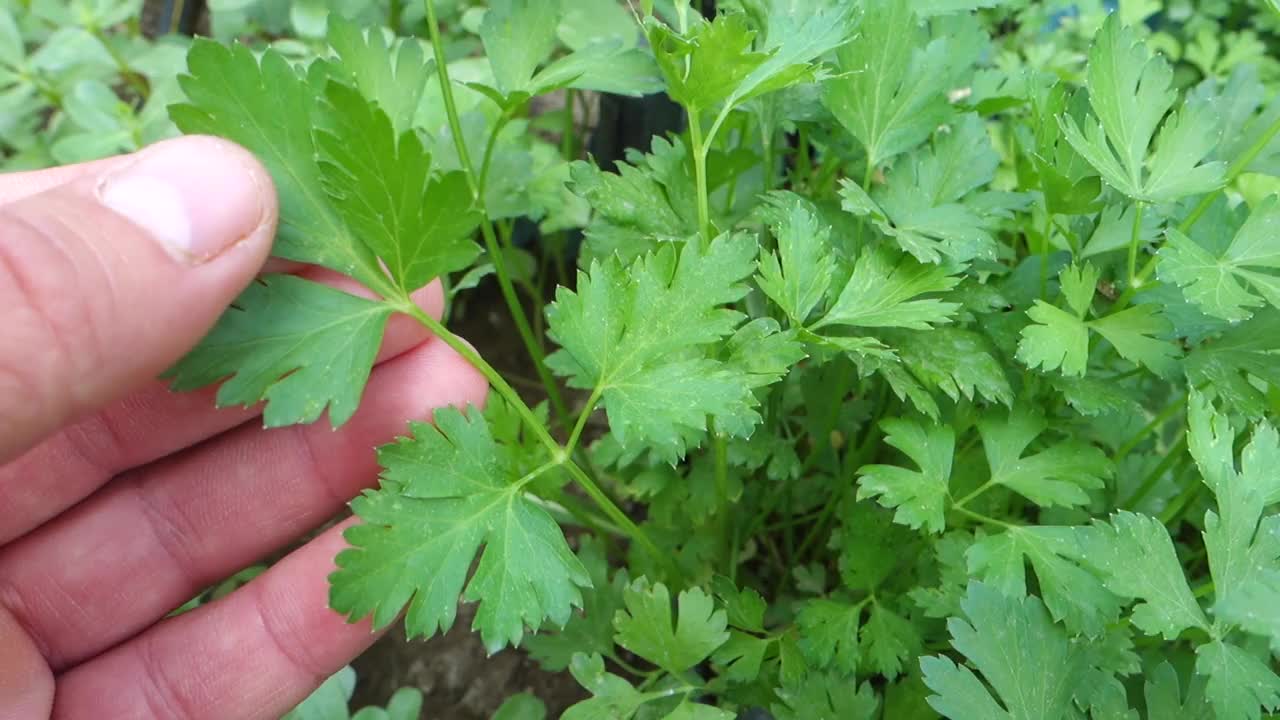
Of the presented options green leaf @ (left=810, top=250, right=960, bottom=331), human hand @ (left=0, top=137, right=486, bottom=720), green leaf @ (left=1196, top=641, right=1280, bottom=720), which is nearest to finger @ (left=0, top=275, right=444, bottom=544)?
human hand @ (left=0, top=137, right=486, bottom=720)

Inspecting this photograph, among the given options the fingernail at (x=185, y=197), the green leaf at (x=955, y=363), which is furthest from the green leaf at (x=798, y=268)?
the fingernail at (x=185, y=197)

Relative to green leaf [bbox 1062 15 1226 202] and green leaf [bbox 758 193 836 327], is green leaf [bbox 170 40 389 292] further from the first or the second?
green leaf [bbox 1062 15 1226 202]

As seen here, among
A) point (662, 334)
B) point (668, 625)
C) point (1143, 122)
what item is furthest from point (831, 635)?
point (1143, 122)

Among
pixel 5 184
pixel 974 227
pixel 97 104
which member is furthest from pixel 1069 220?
pixel 97 104

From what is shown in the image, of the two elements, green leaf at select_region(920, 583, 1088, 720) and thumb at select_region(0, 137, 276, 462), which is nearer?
thumb at select_region(0, 137, 276, 462)

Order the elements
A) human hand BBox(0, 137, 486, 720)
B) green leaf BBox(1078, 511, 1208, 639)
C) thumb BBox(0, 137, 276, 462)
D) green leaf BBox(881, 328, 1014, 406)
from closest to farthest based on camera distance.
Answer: thumb BBox(0, 137, 276, 462) < green leaf BBox(1078, 511, 1208, 639) < green leaf BBox(881, 328, 1014, 406) < human hand BBox(0, 137, 486, 720)

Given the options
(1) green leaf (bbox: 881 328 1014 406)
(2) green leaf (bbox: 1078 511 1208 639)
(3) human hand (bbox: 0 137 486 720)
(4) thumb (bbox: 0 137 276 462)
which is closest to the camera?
(4) thumb (bbox: 0 137 276 462)

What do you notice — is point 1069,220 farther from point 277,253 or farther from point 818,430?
point 277,253
